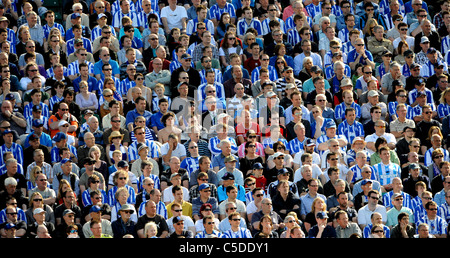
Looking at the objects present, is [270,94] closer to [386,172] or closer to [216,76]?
[216,76]

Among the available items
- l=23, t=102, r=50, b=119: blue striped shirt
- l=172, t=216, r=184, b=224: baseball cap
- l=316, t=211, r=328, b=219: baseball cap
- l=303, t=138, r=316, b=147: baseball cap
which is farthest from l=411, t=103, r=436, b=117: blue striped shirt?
l=23, t=102, r=50, b=119: blue striped shirt

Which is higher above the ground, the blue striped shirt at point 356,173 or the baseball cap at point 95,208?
the blue striped shirt at point 356,173

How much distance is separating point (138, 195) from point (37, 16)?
196 inches

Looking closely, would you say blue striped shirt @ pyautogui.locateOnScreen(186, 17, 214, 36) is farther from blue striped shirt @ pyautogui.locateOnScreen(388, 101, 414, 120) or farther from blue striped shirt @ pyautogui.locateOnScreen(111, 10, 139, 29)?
blue striped shirt @ pyautogui.locateOnScreen(388, 101, 414, 120)

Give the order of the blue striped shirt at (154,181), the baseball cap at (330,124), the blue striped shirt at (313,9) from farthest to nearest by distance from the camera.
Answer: the blue striped shirt at (313,9) → the baseball cap at (330,124) → the blue striped shirt at (154,181)

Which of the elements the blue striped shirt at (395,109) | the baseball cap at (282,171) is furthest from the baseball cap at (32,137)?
the blue striped shirt at (395,109)

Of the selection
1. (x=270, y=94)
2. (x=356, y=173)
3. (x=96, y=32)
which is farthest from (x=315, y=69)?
(x=96, y=32)

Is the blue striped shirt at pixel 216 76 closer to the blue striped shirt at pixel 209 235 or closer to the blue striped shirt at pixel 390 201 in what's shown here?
the blue striped shirt at pixel 390 201

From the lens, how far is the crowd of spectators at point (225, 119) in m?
15.8

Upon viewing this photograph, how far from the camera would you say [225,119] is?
17.6m

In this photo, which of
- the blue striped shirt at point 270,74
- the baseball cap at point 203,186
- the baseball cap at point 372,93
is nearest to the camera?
the baseball cap at point 203,186

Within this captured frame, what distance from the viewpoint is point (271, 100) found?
18000 millimetres

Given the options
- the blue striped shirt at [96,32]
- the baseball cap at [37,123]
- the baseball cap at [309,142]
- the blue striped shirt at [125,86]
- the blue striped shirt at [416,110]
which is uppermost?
the blue striped shirt at [96,32]

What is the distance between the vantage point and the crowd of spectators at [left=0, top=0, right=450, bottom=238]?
15766 millimetres
